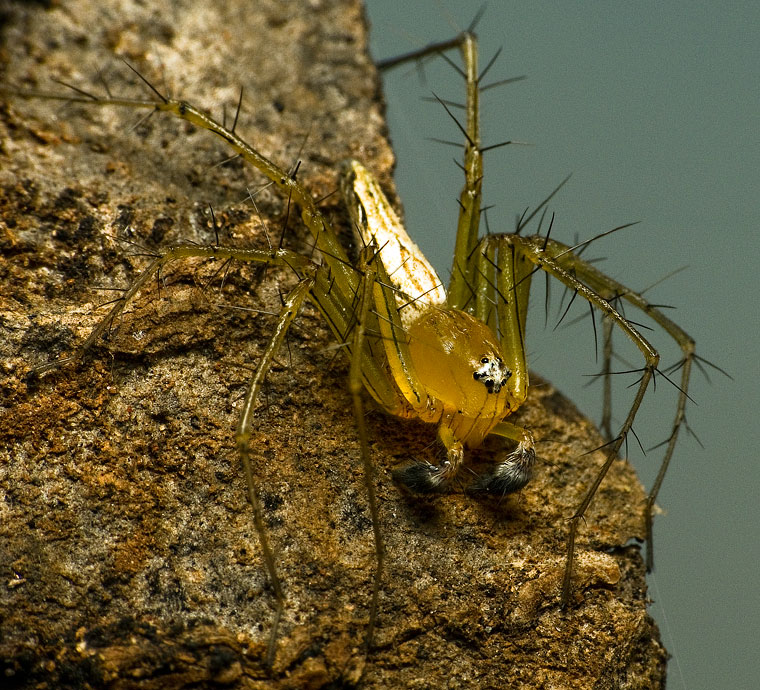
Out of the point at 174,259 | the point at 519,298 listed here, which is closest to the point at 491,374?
the point at 519,298

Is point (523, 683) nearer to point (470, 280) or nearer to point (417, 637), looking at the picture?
point (417, 637)

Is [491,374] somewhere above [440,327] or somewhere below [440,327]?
below

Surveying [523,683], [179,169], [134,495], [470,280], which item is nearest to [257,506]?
[134,495]

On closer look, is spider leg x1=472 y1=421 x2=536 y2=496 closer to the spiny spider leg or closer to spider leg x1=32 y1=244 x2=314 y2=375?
the spiny spider leg

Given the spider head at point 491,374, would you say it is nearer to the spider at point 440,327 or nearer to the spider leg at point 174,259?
the spider at point 440,327

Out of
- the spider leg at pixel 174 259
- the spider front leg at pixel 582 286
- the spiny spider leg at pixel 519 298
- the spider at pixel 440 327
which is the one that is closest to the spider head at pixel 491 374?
the spider at pixel 440 327

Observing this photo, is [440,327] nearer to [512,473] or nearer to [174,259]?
[512,473]

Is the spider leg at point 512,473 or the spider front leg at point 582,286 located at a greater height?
the spider front leg at point 582,286

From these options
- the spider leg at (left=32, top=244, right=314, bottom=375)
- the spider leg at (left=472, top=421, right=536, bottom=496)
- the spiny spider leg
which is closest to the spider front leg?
the spiny spider leg
